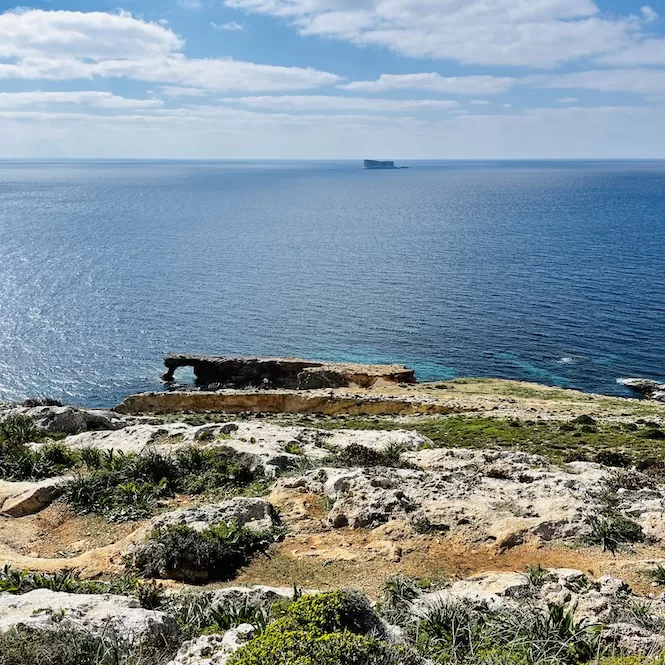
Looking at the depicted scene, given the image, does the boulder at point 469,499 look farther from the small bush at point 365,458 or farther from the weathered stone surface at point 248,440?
the weathered stone surface at point 248,440

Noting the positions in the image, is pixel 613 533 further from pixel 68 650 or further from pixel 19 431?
pixel 19 431

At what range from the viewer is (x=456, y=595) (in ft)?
42.5

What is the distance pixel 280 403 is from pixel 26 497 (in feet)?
111

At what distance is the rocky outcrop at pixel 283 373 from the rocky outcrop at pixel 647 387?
21.7m

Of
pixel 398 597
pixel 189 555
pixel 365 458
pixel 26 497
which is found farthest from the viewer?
pixel 365 458

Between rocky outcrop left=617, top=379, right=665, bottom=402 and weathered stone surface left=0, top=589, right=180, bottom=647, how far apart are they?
58.8 meters

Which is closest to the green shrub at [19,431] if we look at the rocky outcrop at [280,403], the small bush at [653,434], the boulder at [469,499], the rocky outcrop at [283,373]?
the boulder at [469,499]

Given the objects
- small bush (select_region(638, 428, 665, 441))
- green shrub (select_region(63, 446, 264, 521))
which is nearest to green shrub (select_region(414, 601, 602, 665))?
green shrub (select_region(63, 446, 264, 521))

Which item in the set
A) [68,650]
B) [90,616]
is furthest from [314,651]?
[90,616]

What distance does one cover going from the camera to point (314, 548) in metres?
16.5

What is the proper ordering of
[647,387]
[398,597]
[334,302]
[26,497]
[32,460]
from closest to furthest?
1. [398,597]
2. [26,497]
3. [32,460]
4. [647,387]
5. [334,302]

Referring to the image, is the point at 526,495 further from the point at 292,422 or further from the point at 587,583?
the point at 292,422

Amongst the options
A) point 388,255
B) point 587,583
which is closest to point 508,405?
point 587,583

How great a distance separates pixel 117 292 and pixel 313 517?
87.3m
